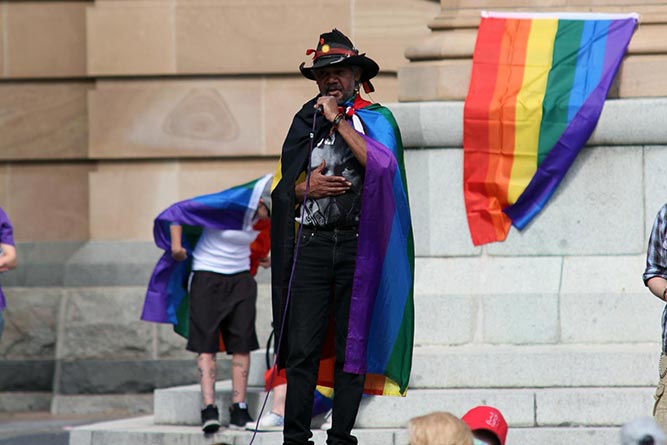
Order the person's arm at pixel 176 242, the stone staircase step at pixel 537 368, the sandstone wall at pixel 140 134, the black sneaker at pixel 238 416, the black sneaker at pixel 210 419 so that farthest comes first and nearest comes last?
the sandstone wall at pixel 140 134 < the person's arm at pixel 176 242 < the black sneaker at pixel 238 416 < the black sneaker at pixel 210 419 < the stone staircase step at pixel 537 368

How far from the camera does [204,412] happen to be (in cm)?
961

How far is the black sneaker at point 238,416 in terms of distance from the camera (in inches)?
380

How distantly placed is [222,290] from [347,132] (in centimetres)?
269

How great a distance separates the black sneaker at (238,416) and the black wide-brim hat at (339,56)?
236 cm

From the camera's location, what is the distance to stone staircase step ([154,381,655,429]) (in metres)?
8.99

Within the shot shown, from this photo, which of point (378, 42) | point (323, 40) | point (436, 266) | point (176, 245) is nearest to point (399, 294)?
point (323, 40)

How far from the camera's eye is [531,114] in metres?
9.97

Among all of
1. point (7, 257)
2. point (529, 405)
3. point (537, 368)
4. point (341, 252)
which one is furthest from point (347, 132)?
point (7, 257)

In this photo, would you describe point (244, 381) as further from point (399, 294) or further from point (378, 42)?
point (378, 42)

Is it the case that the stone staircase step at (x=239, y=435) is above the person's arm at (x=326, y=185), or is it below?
below

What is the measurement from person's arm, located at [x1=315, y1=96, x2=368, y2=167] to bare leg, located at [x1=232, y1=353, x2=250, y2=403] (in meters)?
2.32

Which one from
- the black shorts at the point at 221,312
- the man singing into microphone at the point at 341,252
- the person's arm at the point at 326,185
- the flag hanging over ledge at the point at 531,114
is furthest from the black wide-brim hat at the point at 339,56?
the black shorts at the point at 221,312

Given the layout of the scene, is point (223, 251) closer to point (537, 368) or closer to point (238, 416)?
point (238, 416)

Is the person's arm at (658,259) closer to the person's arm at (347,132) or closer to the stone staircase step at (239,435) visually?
the person's arm at (347,132)
